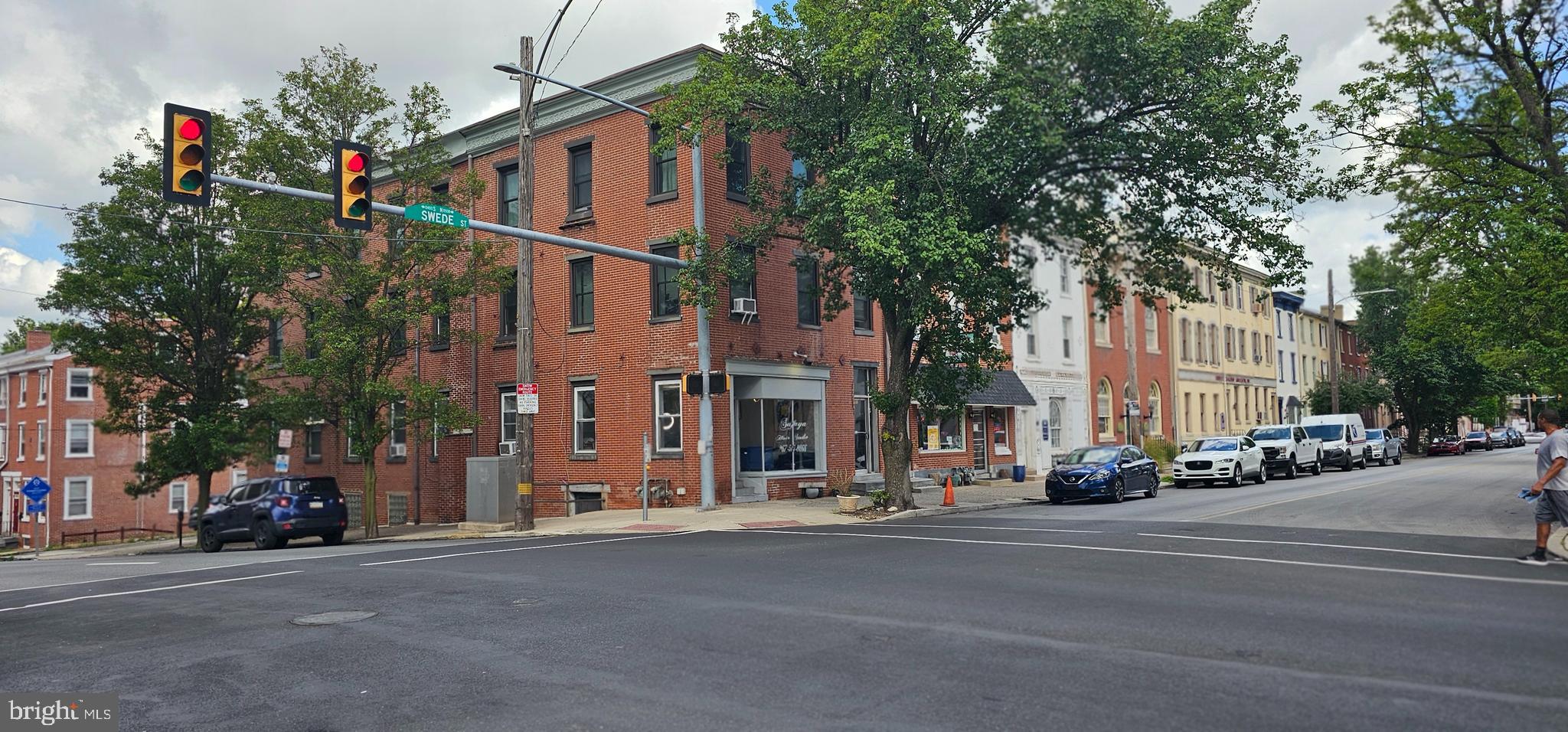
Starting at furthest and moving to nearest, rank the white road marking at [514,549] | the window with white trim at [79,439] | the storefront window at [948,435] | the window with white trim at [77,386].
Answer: the window with white trim at [77,386], the window with white trim at [79,439], the storefront window at [948,435], the white road marking at [514,549]

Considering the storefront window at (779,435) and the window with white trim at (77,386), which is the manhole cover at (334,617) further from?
the window with white trim at (77,386)

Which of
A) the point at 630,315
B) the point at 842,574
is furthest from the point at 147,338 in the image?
the point at 842,574

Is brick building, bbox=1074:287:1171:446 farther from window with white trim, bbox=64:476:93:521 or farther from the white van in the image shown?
window with white trim, bbox=64:476:93:521

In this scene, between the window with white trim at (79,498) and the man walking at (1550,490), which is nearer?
the man walking at (1550,490)

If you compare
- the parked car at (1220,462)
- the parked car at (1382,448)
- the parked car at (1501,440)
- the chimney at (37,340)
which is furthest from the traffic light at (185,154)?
the parked car at (1501,440)

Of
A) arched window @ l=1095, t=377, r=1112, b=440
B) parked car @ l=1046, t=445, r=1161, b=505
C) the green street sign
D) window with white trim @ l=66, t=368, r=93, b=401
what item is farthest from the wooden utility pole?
window with white trim @ l=66, t=368, r=93, b=401

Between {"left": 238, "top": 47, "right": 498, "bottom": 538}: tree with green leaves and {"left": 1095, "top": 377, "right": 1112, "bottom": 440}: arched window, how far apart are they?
2715 cm

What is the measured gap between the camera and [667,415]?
2573 cm

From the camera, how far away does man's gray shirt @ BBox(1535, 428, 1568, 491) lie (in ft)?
37.9

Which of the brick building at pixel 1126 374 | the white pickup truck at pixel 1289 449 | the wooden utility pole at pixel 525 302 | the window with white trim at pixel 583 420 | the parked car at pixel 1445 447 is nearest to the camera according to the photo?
the wooden utility pole at pixel 525 302

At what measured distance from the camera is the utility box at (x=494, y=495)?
22.3 metres

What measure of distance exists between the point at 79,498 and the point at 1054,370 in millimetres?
44644

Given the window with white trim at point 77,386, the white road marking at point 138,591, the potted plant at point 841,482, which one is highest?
the window with white trim at point 77,386

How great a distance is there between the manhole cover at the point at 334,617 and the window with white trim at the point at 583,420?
17.1m
